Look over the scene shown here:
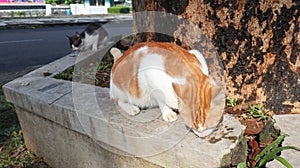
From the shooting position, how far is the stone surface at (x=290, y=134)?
3.77ft

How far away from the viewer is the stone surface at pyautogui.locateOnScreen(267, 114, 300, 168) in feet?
3.77

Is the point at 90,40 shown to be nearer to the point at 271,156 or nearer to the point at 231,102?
the point at 231,102

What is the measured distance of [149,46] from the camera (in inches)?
51.6

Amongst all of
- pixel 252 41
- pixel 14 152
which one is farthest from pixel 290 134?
pixel 14 152

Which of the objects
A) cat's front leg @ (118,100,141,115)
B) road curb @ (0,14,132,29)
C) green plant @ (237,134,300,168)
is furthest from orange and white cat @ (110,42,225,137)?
road curb @ (0,14,132,29)

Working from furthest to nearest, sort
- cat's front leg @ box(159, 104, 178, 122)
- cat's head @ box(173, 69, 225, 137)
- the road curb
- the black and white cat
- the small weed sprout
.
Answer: the road curb → the black and white cat → the small weed sprout → cat's front leg @ box(159, 104, 178, 122) → cat's head @ box(173, 69, 225, 137)

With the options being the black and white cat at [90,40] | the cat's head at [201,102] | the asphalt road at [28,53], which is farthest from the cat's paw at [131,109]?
the asphalt road at [28,53]

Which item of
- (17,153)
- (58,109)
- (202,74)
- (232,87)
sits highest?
(202,74)

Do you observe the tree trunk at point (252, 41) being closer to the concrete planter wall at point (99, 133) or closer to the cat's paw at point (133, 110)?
the concrete planter wall at point (99, 133)

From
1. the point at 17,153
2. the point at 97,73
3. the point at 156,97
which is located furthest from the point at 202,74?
the point at 17,153

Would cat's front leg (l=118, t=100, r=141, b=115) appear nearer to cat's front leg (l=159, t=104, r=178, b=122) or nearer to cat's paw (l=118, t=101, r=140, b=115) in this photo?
cat's paw (l=118, t=101, r=140, b=115)

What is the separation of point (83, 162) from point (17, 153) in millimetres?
930

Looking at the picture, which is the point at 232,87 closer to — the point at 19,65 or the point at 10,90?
the point at 10,90

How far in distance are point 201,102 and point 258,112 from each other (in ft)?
2.25
